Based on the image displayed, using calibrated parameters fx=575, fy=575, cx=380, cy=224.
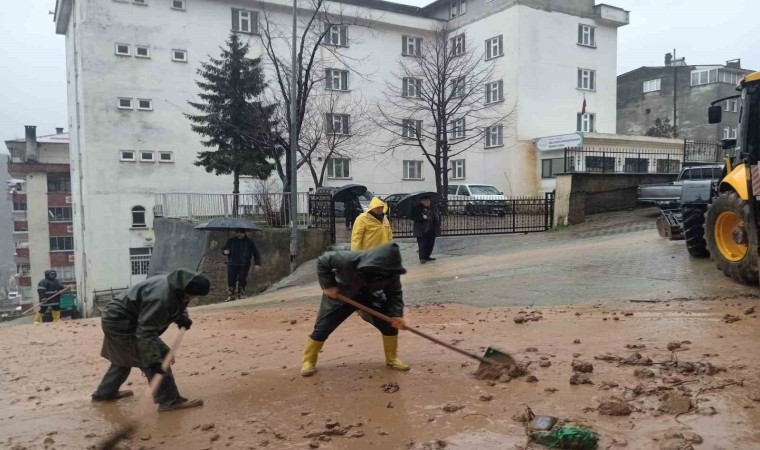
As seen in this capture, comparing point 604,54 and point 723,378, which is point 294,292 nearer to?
point 723,378

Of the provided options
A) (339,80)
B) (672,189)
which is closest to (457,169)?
(339,80)

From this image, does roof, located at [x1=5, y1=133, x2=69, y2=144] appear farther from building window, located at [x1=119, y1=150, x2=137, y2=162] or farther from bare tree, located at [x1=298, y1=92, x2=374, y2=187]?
bare tree, located at [x1=298, y1=92, x2=374, y2=187]

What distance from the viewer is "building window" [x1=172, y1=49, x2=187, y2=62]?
28938 millimetres

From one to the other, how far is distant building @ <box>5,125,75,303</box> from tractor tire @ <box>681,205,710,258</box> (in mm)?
46212

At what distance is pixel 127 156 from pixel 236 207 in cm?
1386

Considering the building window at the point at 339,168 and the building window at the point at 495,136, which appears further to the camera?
the building window at the point at 339,168

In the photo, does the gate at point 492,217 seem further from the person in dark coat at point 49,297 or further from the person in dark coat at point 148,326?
the person in dark coat at point 148,326

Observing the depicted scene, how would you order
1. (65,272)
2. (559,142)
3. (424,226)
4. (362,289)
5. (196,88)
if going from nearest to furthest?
(362,289) → (424,226) → (559,142) → (196,88) → (65,272)

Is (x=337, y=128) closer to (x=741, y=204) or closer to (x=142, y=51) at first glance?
(x=142, y=51)

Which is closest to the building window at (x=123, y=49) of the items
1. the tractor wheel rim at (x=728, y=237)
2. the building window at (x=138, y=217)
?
the building window at (x=138, y=217)

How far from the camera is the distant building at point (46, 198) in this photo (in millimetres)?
45344

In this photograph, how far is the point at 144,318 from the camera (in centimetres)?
445

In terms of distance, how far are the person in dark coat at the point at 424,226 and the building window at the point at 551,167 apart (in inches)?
678

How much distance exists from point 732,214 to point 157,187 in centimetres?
2634
